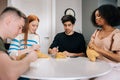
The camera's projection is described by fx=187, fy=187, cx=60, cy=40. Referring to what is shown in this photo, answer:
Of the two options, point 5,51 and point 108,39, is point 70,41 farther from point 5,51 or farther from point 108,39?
point 5,51

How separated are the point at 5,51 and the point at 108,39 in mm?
1125

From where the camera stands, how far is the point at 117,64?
1746 mm

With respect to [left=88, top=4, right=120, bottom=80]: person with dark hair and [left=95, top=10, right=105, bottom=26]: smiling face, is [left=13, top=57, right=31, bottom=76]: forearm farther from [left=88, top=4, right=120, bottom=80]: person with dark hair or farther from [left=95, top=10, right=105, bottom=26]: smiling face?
[left=95, top=10, right=105, bottom=26]: smiling face

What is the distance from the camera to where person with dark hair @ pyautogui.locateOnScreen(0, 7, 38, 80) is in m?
1.01

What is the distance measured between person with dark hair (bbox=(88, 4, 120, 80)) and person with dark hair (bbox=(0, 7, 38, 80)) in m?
0.81

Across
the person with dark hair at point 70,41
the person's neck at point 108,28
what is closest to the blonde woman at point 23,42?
the person with dark hair at point 70,41

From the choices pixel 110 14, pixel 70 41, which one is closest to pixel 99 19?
pixel 110 14

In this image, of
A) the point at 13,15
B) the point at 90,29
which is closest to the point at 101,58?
the point at 13,15

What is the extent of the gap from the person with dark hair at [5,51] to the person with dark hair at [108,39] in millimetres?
813

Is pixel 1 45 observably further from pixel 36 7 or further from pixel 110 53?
pixel 36 7

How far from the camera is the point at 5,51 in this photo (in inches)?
43.5

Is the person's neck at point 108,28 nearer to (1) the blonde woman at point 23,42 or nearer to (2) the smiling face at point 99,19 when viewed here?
(2) the smiling face at point 99,19

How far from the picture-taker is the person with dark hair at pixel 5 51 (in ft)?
3.31

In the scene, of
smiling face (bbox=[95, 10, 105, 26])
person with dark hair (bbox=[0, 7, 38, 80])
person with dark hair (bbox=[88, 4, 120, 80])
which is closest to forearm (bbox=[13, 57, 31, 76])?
person with dark hair (bbox=[0, 7, 38, 80])
